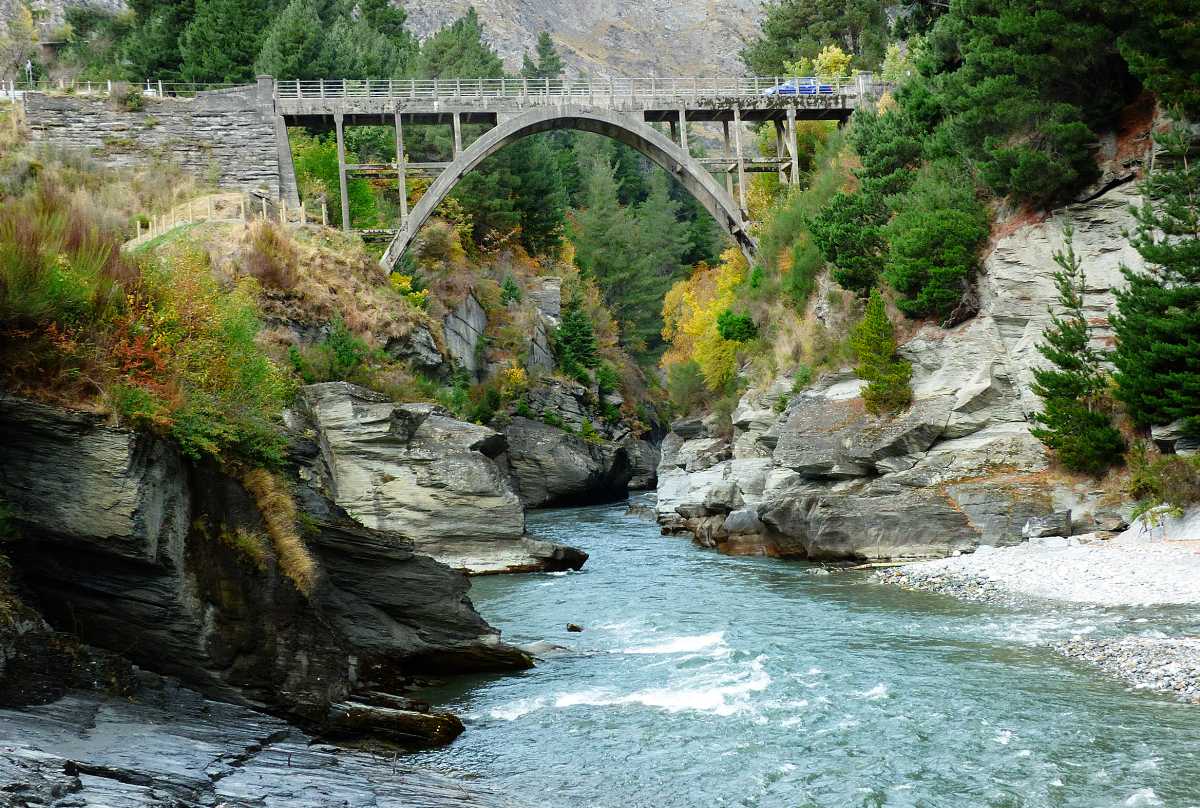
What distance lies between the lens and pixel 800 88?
48031 mm

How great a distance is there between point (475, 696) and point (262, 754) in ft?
15.2

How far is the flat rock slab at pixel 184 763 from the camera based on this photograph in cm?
782

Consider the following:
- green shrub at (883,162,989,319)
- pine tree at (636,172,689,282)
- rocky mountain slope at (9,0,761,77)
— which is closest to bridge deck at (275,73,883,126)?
green shrub at (883,162,989,319)

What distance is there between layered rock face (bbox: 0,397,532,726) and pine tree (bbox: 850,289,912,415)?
1740 cm

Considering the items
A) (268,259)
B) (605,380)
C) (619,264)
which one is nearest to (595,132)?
(605,380)

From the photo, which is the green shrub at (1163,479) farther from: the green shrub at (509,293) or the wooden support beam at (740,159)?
the green shrub at (509,293)

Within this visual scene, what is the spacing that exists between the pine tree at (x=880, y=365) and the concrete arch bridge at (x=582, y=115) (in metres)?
16.9

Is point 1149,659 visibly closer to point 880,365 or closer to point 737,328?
point 880,365

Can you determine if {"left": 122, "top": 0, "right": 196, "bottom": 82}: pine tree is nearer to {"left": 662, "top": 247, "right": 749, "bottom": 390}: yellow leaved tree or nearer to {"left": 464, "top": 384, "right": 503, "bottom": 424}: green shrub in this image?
{"left": 464, "top": 384, "right": 503, "bottom": 424}: green shrub

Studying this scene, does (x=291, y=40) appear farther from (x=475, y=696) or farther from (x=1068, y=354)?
(x=475, y=696)

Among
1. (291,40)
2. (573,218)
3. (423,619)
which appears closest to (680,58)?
(573,218)

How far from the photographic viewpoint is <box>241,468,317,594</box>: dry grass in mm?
12797

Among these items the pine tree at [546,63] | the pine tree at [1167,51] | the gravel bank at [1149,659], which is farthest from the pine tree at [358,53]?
the gravel bank at [1149,659]

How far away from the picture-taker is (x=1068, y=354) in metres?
24.2
